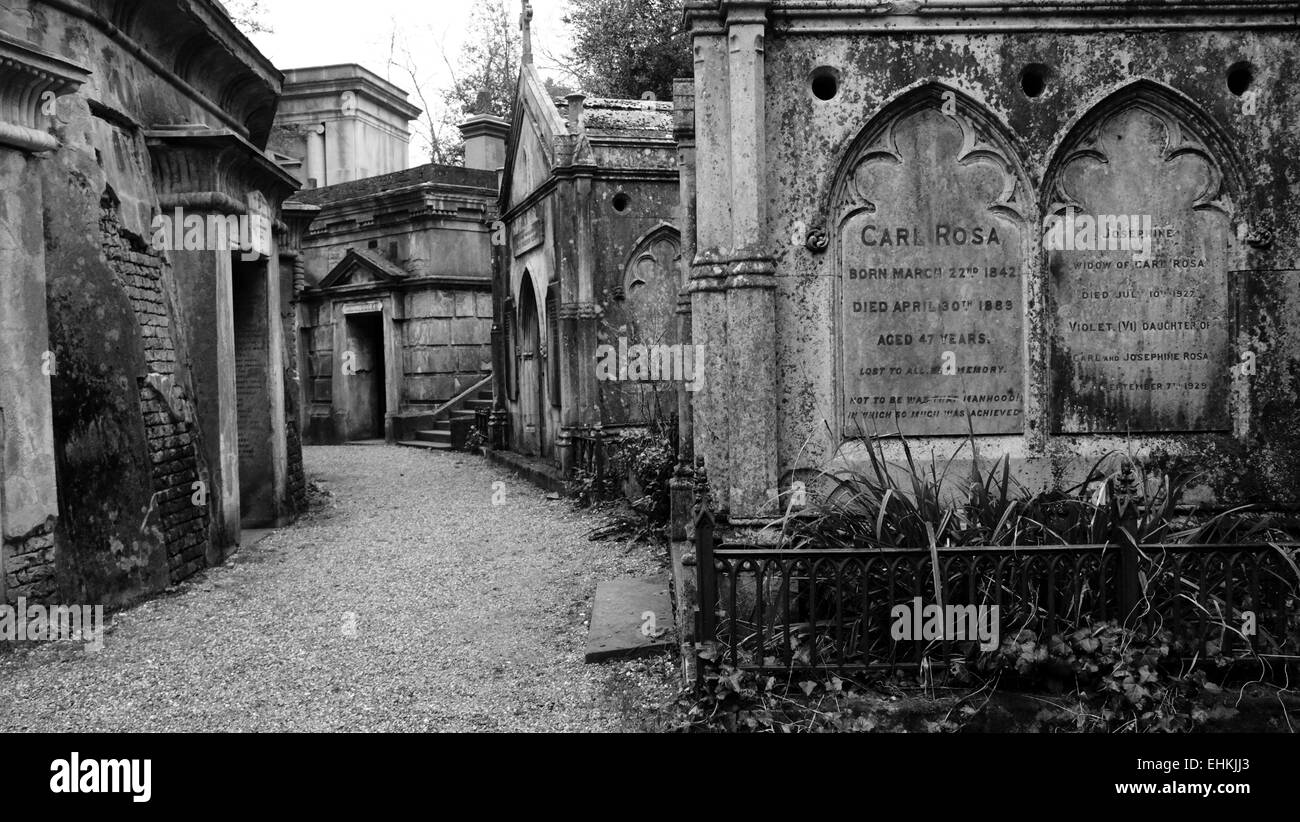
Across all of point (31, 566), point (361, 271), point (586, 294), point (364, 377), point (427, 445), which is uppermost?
point (361, 271)

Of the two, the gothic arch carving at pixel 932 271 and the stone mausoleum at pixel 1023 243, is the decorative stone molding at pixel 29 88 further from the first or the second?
the gothic arch carving at pixel 932 271

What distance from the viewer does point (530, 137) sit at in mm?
14719

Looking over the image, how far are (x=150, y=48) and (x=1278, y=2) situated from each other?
893cm

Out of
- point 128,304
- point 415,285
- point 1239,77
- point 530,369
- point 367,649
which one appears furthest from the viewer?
point 415,285

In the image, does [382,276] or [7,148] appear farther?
[382,276]

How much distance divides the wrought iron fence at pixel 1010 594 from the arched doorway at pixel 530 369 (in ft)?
35.1

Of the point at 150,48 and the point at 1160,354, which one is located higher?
the point at 150,48

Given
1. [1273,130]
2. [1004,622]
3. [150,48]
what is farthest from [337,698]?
[150,48]

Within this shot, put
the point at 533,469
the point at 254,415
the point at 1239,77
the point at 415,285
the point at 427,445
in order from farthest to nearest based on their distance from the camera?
1. the point at 415,285
2. the point at 427,445
3. the point at 533,469
4. the point at 254,415
5. the point at 1239,77

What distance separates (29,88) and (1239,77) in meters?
7.51

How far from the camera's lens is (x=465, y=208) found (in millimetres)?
21703

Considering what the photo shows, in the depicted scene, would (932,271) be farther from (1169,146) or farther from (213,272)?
(213,272)

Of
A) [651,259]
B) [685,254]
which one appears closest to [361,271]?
[651,259]

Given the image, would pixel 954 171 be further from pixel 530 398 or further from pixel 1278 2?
pixel 530 398
